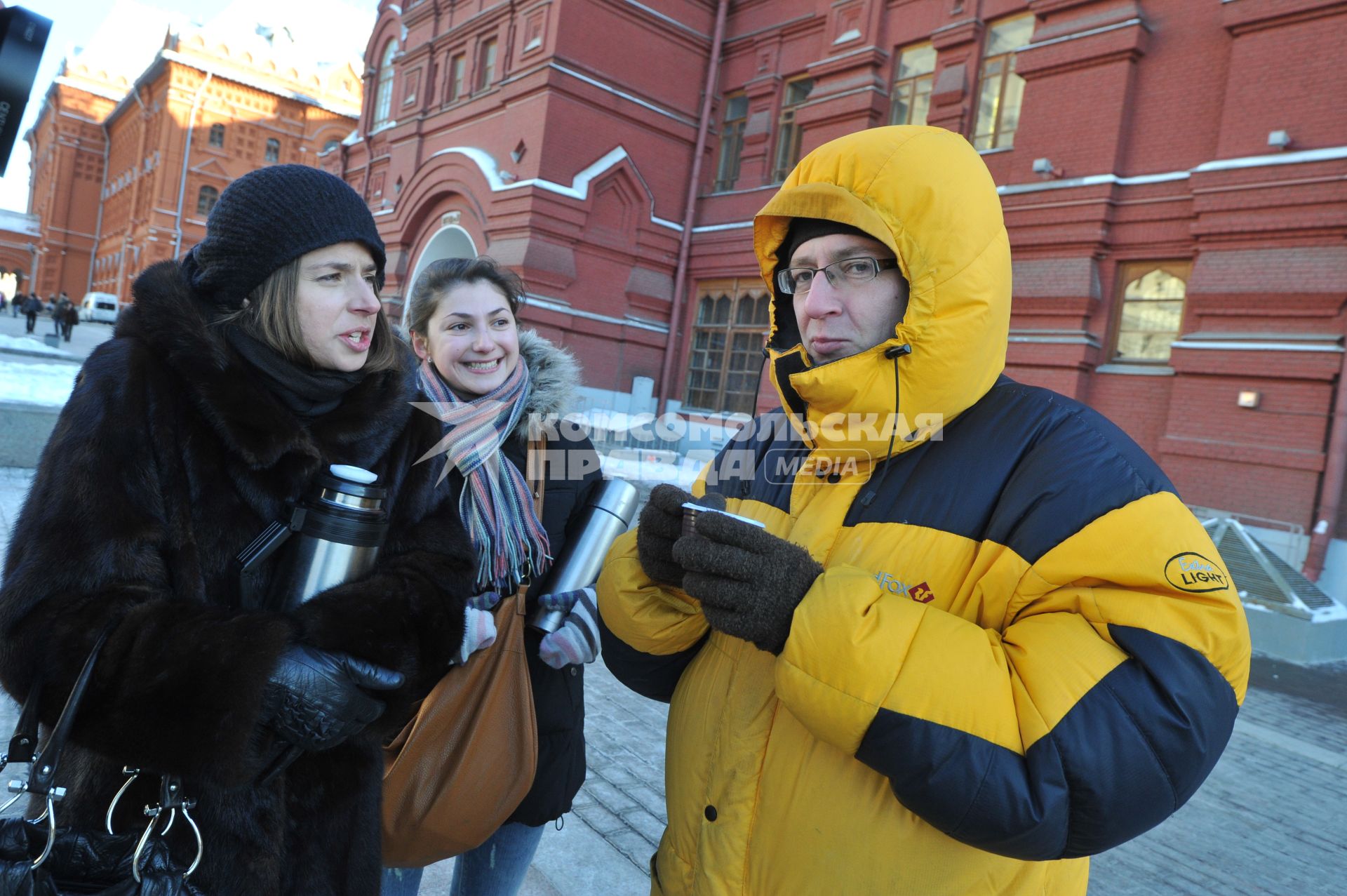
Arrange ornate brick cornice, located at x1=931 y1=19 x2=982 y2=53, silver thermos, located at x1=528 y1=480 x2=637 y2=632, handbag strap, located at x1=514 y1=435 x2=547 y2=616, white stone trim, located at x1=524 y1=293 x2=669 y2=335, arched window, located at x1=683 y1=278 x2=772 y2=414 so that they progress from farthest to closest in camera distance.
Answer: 1. arched window, located at x1=683 y1=278 x2=772 y2=414
2. white stone trim, located at x1=524 y1=293 x2=669 y2=335
3. ornate brick cornice, located at x1=931 y1=19 x2=982 y2=53
4. handbag strap, located at x1=514 y1=435 x2=547 y2=616
5. silver thermos, located at x1=528 y1=480 x2=637 y2=632

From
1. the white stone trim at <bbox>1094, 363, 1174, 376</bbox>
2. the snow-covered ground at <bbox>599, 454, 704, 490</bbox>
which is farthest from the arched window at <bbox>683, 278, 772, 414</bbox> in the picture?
the white stone trim at <bbox>1094, 363, 1174, 376</bbox>

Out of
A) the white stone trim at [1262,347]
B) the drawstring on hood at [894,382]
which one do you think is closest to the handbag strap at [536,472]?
the drawstring on hood at [894,382]

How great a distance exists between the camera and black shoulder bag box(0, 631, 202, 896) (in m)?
1.31

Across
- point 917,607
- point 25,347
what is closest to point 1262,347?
point 917,607

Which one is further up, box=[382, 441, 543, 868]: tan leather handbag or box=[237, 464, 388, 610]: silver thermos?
box=[237, 464, 388, 610]: silver thermos

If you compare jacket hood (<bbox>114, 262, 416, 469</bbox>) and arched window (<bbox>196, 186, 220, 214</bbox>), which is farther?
arched window (<bbox>196, 186, 220, 214</bbox>)

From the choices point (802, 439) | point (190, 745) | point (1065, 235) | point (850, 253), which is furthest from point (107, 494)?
point (1065, 235)

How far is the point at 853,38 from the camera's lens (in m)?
12.8

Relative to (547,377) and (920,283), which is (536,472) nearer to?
(547,377)

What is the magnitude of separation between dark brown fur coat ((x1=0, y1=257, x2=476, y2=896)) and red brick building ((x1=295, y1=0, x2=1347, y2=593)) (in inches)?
354

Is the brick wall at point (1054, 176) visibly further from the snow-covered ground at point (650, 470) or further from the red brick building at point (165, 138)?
the red brick building at point (165, 138)

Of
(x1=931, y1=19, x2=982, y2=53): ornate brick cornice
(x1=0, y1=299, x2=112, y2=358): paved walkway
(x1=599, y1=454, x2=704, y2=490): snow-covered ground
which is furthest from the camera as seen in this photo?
(x1=0, y1=299, x2=112, y2=358): paved walkway

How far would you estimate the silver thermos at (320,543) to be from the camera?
161 centimetres

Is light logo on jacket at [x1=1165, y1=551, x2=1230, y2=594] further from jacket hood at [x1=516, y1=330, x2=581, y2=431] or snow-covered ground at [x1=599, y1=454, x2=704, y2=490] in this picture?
snow-covered ground at [x1=599, y1=454, x2=704, y2=490]
